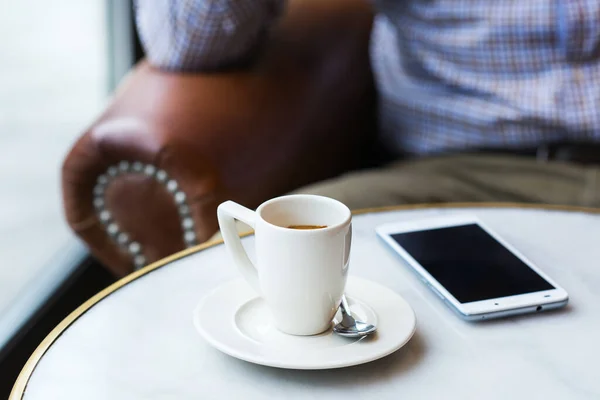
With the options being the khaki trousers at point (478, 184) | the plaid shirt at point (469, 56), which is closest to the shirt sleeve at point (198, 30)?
the plaid shirt at point (469, 56)

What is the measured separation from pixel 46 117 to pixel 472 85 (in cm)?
92

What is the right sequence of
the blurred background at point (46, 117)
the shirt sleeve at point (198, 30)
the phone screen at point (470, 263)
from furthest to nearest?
the blurred background at point (46, 117)
the shirt sleeve at point (198, 30)
the phone screen at point (470, 263)

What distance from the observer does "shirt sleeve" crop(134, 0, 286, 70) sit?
90 cm

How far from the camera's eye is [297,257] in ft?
1.45

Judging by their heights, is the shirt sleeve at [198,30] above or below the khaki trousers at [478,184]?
above

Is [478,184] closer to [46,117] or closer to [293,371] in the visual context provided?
[293,371]

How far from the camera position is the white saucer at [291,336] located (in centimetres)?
43

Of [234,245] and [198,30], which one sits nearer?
[234,245]

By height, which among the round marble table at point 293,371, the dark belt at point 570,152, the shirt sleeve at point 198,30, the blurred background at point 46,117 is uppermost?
the shirt sleeve at point 198,30

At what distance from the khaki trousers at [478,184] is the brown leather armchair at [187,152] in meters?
0.08

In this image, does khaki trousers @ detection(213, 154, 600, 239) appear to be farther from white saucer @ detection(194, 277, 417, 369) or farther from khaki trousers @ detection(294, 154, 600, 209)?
white saucer @ detection(194, 277, 417, 369)

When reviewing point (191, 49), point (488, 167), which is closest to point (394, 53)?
point (488, 167)

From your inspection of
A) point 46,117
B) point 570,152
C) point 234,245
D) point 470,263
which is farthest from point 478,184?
point 46,117

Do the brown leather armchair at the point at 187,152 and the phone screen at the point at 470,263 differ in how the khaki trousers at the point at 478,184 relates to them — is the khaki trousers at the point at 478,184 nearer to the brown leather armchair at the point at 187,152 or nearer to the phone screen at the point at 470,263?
the brown leather armchair at the point at 187,152
